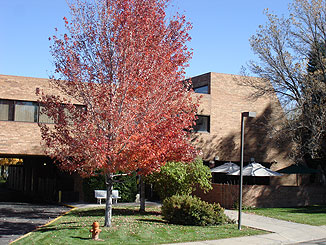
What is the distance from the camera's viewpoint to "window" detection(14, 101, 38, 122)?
78.4ft

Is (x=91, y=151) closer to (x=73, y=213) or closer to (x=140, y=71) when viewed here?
(x=140, y=71)

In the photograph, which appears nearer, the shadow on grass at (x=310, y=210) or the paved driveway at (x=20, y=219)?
the paved driveway at (x=20, y=219)

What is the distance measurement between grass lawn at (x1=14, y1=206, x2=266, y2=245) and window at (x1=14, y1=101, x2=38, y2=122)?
8.56 m

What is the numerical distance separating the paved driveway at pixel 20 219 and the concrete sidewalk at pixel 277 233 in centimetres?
628

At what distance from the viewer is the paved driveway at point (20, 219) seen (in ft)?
46.8

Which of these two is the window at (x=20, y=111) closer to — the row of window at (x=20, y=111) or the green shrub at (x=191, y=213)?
the row of window at (x=20, y=111)

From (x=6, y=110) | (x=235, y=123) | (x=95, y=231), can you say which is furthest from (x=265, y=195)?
(x=6, y=110)

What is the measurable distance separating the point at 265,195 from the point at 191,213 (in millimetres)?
8757

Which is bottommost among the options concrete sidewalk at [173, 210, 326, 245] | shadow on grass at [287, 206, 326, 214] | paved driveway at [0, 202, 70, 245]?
paved driveway at [0, 202, 70, 245]

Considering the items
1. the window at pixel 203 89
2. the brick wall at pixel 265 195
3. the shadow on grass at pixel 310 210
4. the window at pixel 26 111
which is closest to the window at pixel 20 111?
the window at pixel 26 111

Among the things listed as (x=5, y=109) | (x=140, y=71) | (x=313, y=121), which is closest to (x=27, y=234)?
(x=140, y=71)

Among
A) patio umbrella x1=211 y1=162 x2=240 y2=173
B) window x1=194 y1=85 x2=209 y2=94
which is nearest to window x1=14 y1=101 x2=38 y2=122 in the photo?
patio umbrella x1=211 y1=162 x2=240 y2=173

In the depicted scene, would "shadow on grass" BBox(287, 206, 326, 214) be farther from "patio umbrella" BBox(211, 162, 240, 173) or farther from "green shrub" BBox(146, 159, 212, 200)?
"green shrub" BBox(146, 159, 212, 200)

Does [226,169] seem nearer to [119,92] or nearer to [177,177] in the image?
[177,177]
